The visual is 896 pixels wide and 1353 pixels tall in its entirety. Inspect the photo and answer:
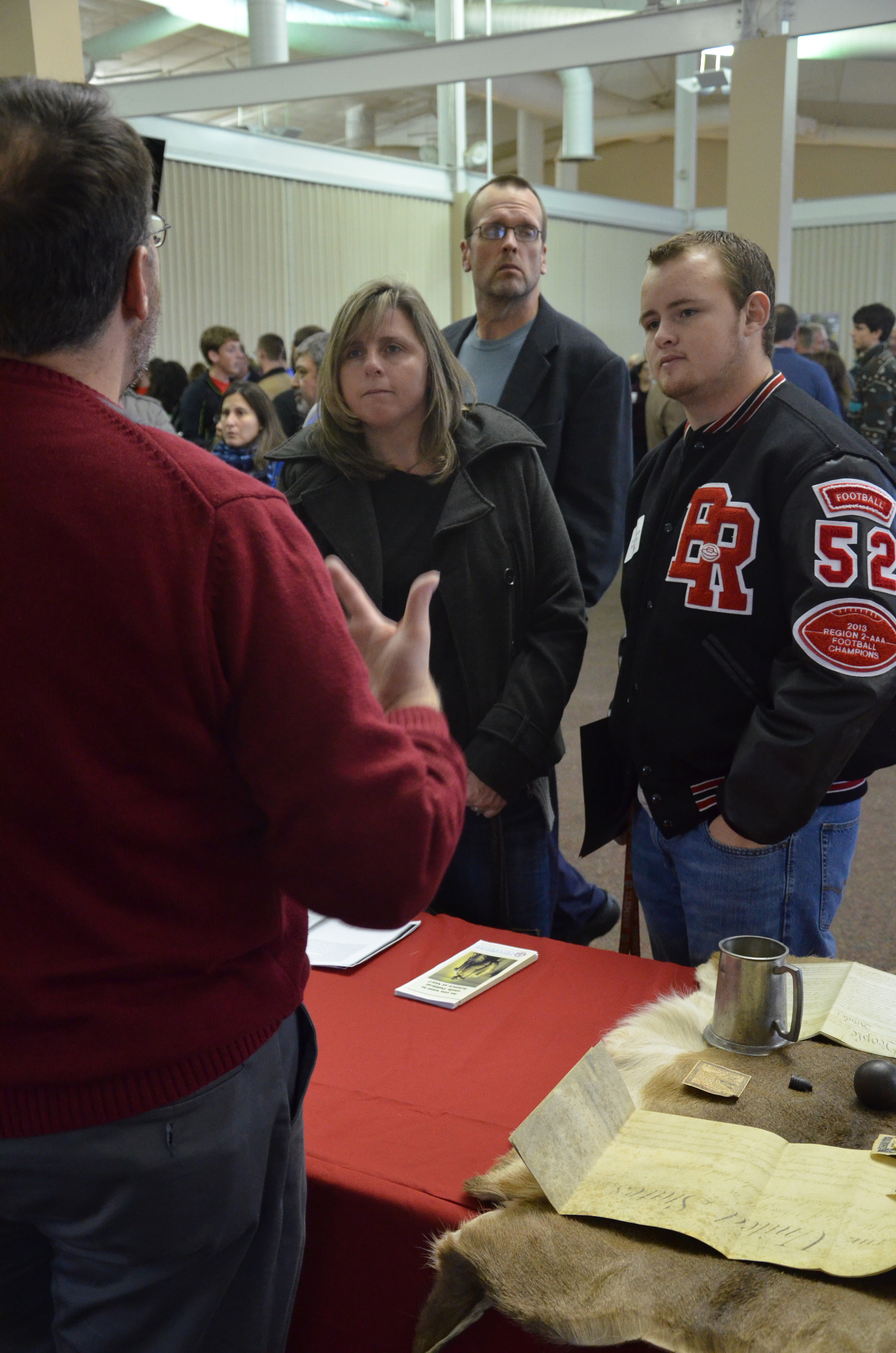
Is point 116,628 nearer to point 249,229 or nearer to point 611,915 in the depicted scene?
point 611,915

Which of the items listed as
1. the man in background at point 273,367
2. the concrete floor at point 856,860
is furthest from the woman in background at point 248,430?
the concrete floor at point 856,860

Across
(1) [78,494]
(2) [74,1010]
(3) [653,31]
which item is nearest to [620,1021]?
(2) [74,1010]

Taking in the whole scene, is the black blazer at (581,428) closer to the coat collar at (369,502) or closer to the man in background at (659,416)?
the coat collar at (369,502)

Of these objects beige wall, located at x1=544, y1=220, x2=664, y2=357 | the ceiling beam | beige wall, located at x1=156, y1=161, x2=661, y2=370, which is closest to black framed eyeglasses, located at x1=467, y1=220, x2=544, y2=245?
the ceiling beam

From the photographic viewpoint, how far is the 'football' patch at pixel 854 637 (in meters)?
1.56

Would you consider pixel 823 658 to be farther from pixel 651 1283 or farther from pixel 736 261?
pixel 651 1283

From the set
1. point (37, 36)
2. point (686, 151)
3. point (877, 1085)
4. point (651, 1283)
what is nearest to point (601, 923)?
point (877, 1085)

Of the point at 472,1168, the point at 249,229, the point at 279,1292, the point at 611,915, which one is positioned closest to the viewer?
the point at 279,1292

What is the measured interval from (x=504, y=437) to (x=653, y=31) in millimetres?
5055

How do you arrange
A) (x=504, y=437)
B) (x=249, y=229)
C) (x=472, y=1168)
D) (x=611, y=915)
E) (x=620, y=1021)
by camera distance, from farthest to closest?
(x=249, y=229) < (x=611, y=915) < (x=504, y=437) < (x=620, y=1021) < (x=472, y=1168)

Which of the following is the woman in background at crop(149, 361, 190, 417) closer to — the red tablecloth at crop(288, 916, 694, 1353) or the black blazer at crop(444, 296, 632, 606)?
the black blazer at crop(444, 296, 632, 606)

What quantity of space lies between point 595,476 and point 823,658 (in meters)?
1.06

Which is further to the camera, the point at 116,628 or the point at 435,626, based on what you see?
the point at 435,626

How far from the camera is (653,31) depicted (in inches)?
239
